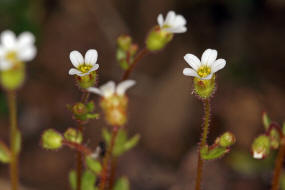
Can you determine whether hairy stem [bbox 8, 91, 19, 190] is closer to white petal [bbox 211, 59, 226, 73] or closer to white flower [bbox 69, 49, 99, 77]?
white flower [bbox 69, 49, 99, 77]

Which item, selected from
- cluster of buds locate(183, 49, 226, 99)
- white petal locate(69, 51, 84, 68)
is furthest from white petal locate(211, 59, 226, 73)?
white petal locate(69, 51, 84, 68)

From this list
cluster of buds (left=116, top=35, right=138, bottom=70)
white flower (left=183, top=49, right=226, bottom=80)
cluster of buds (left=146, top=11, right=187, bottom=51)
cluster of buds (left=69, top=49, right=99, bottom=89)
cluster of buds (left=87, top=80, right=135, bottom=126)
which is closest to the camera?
cluster of buds (left=87, top=80, right=135, bottom=126)

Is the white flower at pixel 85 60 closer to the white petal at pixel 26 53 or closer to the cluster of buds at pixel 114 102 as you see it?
the cluster of buds at pixel 114 102

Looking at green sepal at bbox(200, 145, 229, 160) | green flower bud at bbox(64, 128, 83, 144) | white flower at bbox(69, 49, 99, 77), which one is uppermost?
white flower at bbox(69, 49, 99, 77)

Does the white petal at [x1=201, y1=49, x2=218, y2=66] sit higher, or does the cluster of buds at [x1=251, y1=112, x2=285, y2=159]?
the white petal at [x1=201, y1=49, x2=218, y2=66]

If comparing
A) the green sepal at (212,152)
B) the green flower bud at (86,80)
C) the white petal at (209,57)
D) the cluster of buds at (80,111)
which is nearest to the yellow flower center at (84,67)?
the green flower bud at (86,80)

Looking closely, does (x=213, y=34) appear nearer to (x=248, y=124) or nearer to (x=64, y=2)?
(x=248, y=124)
